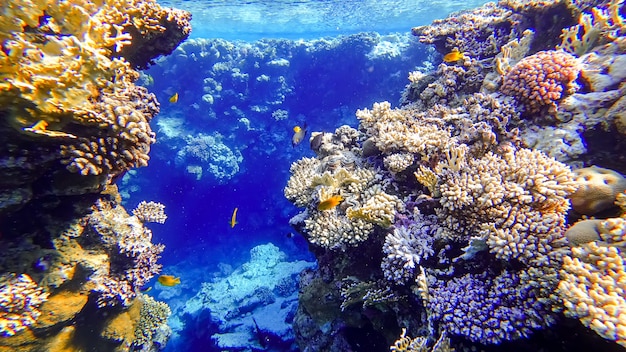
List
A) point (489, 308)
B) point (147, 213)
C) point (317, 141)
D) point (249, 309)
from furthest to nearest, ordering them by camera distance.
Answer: point (249, 309), point (317, 141), point (147, 213), point (489, 308)

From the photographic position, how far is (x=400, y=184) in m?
4.22

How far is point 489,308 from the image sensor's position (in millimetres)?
2688

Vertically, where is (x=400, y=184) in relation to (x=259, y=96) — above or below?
below

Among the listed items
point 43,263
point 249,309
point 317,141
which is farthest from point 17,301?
point 249,309

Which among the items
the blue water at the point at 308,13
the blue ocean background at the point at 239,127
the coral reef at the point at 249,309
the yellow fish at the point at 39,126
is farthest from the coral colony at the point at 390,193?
the blue water at the point at 308,13

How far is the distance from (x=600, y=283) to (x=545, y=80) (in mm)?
2915

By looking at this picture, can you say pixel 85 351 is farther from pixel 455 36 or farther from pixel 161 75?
pixel 161 75

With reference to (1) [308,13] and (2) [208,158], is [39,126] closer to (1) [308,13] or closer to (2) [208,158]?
(2) [208,158]

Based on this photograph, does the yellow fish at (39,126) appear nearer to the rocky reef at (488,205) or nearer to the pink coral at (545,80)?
the rocky reef at (488,205)

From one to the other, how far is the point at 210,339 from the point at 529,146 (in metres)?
10.6

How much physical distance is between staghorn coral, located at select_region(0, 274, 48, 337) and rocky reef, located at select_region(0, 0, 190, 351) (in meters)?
0.01

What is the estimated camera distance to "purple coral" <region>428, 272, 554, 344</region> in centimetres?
250

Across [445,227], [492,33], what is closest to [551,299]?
[445,227]

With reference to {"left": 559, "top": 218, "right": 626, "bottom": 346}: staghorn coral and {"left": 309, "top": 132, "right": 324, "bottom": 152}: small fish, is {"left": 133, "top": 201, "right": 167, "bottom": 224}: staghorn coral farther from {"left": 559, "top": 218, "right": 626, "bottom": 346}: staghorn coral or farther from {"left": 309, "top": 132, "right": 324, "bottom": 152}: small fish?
{"left": 559, "top": 218, "right": 626, "bottom": 346}: staghorn coral
